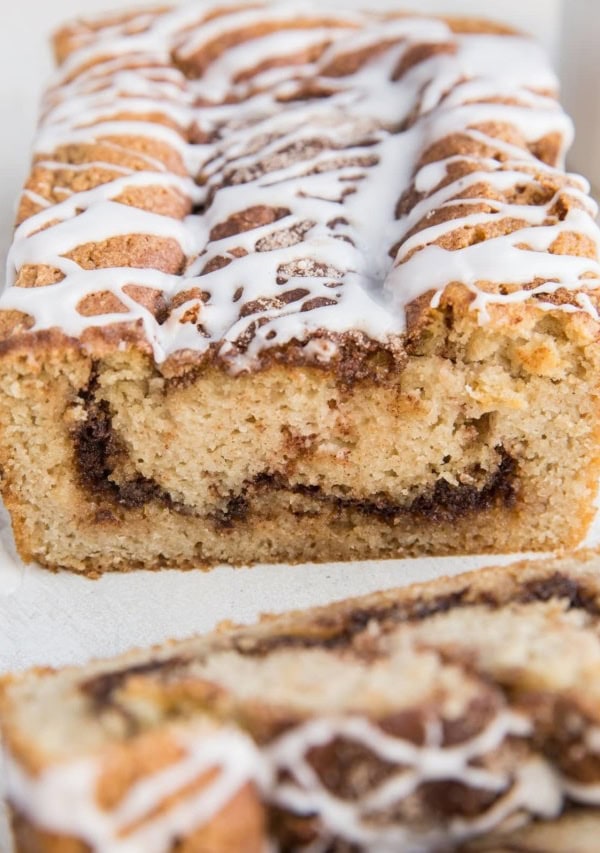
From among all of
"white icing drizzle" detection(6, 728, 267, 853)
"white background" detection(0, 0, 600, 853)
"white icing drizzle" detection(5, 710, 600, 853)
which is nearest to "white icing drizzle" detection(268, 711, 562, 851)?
"white icing drizzle" detection(5, 710, 600, 853)

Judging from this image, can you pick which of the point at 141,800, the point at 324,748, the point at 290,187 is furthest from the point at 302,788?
the point at 290,187

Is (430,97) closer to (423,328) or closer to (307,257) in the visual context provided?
(307,257)

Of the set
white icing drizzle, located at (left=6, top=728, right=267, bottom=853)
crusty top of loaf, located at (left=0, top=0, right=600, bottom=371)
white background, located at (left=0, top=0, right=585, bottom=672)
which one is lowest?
white background, located at (left=0, top=0, right=585, bottom=672)

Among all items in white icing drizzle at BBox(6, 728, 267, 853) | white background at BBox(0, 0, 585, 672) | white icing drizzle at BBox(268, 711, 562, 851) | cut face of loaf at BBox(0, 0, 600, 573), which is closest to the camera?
white icing drizzle at BBox(6, 728, 267, 853)

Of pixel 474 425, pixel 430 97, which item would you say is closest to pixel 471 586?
pixel 474 425

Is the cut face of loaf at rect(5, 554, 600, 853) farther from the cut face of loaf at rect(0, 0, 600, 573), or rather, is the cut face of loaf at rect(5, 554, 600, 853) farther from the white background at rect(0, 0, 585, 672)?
the cut face of loaf at rect(0, 0, 600, 573)

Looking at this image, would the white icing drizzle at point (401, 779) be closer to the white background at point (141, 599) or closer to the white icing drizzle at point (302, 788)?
the white icing drizzle at point (302, 788)
